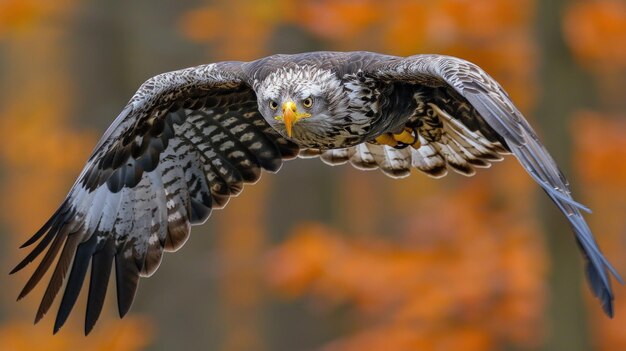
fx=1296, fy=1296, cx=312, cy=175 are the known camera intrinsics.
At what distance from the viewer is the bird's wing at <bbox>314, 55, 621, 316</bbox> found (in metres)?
5.06

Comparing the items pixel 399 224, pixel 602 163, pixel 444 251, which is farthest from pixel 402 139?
pixel 399 224

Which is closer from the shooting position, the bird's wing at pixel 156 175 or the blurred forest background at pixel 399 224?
the bird's wing at pixel 156 175

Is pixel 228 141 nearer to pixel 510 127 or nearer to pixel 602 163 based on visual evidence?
Result: pixel 510 127

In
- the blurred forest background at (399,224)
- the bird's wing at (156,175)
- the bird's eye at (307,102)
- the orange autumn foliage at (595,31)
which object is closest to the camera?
the bird's eye at (307,102)

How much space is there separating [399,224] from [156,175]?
5.18m

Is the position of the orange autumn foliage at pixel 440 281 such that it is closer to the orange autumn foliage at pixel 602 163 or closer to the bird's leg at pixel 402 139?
the orange autumn foliage at pixel 602 163

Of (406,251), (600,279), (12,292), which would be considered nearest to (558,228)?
(406,251)

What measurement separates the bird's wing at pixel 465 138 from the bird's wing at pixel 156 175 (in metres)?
0.48

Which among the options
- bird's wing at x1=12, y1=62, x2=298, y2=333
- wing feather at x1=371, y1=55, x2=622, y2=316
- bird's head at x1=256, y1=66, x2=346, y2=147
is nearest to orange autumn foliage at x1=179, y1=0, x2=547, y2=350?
bird's wing at x1=12, y1=62, x2=298, y2=333

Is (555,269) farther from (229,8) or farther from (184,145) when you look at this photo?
(229,8)

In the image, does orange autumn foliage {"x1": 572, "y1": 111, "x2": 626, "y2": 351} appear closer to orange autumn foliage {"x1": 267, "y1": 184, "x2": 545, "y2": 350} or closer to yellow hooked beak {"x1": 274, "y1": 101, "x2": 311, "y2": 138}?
orange autumn foliage {"x1": 267, "y1": 184, "x2": 545, "y2": 350}

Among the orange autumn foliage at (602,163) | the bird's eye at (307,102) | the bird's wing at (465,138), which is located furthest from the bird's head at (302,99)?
the orange autumn foliage at (602,163)

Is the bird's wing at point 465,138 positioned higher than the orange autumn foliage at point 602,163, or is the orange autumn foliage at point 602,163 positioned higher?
the bird's wing at point 465,138

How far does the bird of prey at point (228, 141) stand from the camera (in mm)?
6387
